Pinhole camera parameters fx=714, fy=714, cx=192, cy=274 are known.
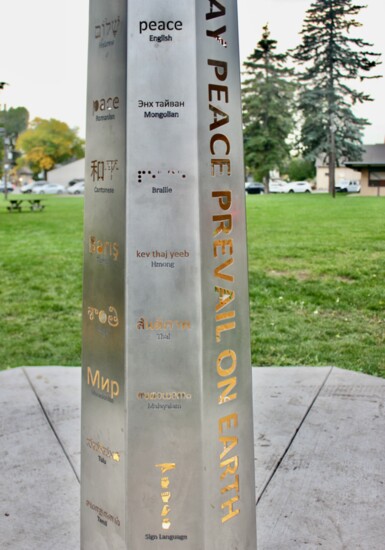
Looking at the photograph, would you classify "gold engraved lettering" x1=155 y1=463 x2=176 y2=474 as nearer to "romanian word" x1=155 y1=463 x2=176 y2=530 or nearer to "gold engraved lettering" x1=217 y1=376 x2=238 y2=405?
"romanian word" x1=155 y1=463 x2=176 y2=530

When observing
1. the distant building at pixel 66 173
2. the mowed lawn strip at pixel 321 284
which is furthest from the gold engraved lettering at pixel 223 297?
the distant building at pixel 66 173

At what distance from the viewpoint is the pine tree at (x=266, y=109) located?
1352 centimetres

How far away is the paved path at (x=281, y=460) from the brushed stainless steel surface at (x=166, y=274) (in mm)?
614

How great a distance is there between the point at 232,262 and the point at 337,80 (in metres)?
9.69

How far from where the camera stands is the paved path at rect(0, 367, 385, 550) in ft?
8.05

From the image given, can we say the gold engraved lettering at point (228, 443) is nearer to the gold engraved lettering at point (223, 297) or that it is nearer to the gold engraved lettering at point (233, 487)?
the gold engraved lettering at point (233, 487)

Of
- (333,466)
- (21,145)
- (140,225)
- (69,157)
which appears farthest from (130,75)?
(69,157)

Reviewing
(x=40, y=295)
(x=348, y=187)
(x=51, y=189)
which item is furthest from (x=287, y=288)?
(x=51, y=189)

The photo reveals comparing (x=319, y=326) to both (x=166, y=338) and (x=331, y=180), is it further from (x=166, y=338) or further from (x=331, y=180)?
(x=331, y=180)

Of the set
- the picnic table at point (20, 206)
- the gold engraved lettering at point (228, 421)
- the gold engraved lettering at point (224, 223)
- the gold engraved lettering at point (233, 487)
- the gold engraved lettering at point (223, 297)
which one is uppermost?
the picnic table at point (20, 206)

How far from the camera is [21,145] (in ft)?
99.4

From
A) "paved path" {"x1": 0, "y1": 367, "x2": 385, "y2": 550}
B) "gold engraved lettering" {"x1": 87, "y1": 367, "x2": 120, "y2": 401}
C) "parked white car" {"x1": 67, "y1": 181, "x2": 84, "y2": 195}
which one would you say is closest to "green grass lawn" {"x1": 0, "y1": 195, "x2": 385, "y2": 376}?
"paved path" {"x1": 0, "y1": 367, "x2": 385, "y2": 550}

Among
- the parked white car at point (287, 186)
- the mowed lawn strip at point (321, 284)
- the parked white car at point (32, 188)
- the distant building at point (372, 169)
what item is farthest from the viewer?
the parked white car at point (32, 188)

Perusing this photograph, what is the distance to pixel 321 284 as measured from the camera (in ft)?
25.1
